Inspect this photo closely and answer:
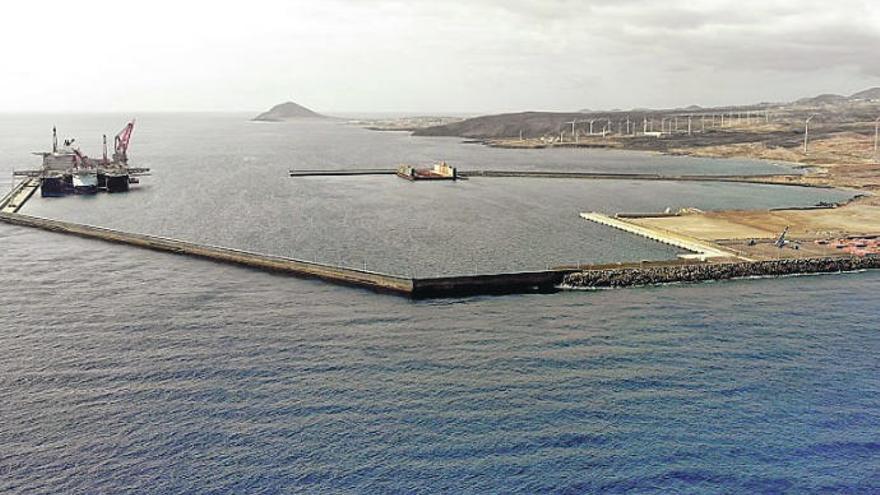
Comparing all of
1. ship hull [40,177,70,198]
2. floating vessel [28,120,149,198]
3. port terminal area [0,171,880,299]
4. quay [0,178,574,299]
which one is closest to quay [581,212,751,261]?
port terminal area [0,171,880,299]

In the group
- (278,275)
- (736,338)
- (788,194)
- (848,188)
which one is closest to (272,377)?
(278,275)

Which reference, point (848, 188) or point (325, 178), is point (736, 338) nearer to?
point (848, 188)

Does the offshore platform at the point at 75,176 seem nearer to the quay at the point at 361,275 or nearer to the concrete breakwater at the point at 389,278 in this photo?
the quay at the point at 361,275

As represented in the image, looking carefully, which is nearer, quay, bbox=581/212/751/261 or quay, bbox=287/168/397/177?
quay, bbox=581/212/751/261

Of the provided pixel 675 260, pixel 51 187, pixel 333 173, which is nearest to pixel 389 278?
pixel 675 260

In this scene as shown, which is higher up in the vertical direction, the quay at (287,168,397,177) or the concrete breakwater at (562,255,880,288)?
the quay at (287,168,397,177)

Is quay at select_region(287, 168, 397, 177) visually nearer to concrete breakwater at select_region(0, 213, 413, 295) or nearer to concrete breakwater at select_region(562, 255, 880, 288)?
concrete breakwater at select_region(0, 213, 413, 295)

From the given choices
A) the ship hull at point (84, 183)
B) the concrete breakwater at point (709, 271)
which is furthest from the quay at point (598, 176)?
Result: the concrete breakwater at point (709, 271)
